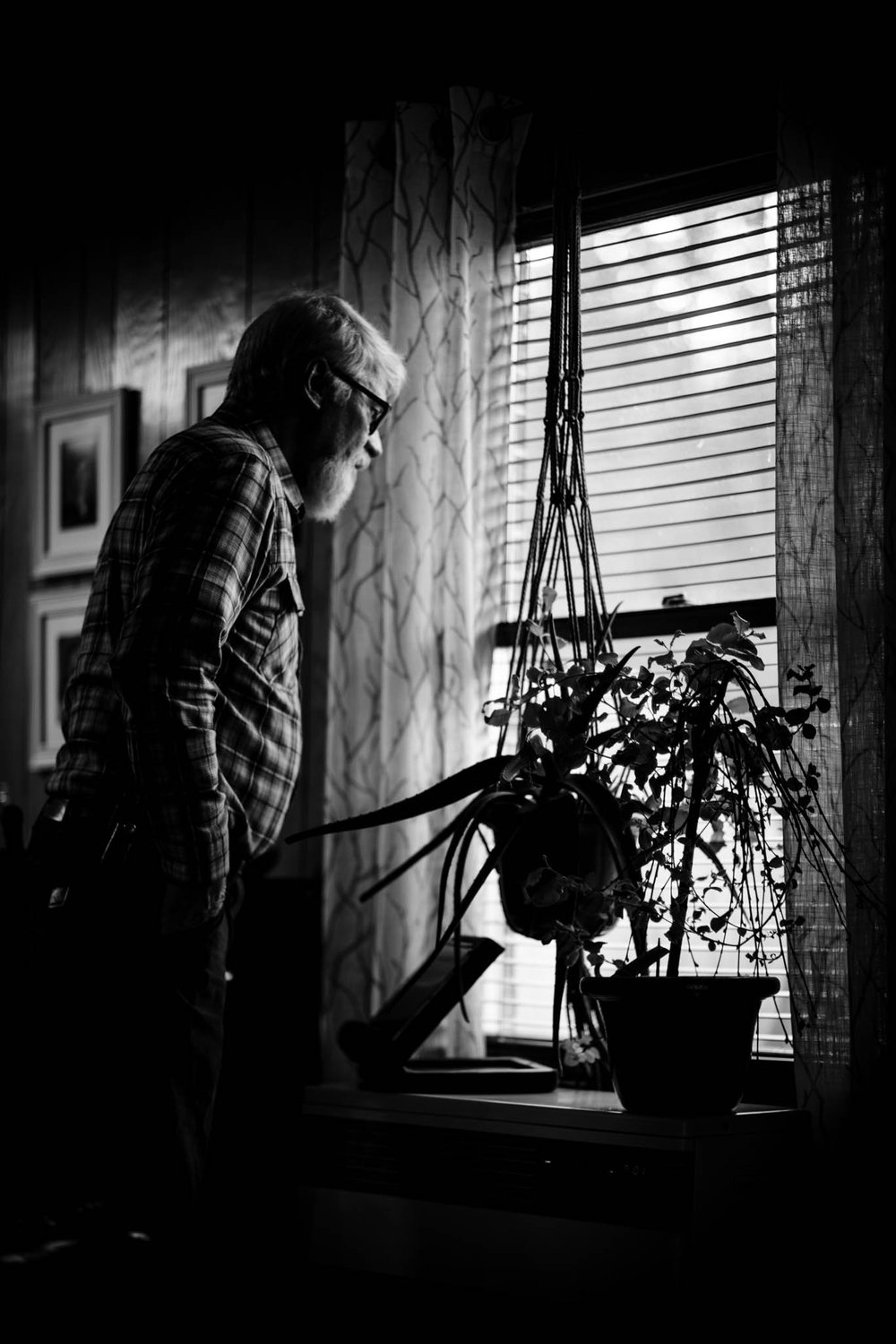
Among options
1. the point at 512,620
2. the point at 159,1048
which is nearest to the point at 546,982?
the point at 512,620

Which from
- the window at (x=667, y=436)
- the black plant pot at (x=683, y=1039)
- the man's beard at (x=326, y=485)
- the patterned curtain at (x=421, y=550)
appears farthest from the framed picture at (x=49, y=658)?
the black plant pot at (x=683, y=1039)

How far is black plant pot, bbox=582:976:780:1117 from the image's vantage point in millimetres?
1719

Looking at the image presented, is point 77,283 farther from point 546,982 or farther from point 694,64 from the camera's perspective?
point 546,982

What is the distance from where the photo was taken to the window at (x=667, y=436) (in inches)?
97.1

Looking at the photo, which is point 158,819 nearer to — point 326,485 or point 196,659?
point 196,659

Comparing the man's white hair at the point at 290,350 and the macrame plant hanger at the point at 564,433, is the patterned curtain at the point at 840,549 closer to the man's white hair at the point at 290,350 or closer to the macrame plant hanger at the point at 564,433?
the macrame plant hanger at the point at 564,433

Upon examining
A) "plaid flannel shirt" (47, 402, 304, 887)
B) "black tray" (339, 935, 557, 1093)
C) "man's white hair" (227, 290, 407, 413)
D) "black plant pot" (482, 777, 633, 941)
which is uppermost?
"man's white hair" (227, 290, 407, 413)

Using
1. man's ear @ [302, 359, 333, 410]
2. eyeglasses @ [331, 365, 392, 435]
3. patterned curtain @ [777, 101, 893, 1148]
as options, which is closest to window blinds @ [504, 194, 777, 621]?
patterned curtain @ [777, 101, 893, 1148]

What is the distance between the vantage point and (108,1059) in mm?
1711

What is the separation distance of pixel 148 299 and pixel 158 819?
6.60 ft

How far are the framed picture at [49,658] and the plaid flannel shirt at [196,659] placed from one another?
4.84 ft

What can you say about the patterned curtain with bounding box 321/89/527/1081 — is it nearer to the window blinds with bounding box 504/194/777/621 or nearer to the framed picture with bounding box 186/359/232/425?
the window blinds with bounding box 504/194/777/621

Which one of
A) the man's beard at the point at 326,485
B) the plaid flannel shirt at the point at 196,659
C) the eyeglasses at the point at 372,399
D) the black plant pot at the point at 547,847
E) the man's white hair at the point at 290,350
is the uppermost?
the man's white hair at the point at 290,350

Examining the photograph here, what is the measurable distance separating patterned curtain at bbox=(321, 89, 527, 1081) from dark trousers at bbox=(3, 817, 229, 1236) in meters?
0.83
